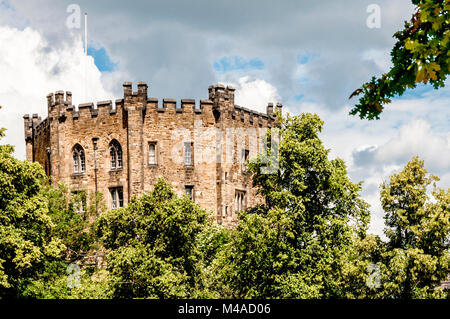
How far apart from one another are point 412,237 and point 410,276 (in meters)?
2.48

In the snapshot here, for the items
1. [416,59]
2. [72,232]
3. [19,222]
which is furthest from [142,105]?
[416,59]

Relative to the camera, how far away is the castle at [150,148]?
59.4 meters

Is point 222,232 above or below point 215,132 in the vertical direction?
below

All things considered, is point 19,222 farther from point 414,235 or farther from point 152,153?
point 152,153

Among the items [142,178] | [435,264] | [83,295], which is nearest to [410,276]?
[435,264]

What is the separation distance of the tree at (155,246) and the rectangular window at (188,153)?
83.5 feet

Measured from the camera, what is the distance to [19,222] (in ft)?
117

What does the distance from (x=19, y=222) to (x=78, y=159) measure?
26748mm

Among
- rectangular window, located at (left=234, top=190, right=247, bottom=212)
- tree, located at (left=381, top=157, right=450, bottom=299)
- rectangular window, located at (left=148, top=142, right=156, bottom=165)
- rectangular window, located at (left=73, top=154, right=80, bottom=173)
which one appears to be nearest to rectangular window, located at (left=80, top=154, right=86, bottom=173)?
rectangular window, located at (left=73, top=154, right=80, bottom=173)

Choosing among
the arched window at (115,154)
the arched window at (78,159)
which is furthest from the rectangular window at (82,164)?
the arched window at (115,154)

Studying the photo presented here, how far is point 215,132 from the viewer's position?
200 ft

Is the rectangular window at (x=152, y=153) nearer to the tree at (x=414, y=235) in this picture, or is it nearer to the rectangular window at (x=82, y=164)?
the rectangular window at (x=82, y=164)
